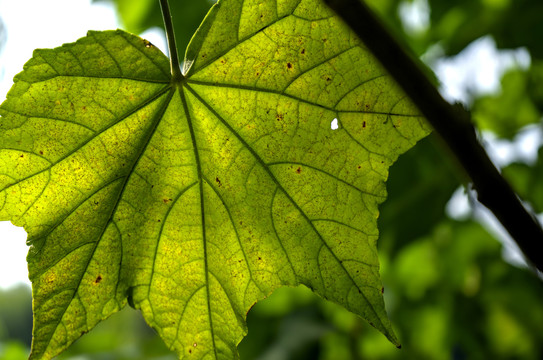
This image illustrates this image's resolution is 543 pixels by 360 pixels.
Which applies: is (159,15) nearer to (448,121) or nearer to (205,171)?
(205,171)

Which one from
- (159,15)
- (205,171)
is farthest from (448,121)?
(159,15)

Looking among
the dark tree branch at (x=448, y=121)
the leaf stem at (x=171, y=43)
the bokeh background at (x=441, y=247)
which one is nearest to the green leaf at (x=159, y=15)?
the bokeh background at (x=441, y=247)

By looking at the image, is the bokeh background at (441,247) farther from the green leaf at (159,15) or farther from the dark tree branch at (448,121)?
the dark tree branch at (448,121)

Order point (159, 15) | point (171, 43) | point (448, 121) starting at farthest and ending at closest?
point (159, 15) → point (171, 43) → point (448, 121)

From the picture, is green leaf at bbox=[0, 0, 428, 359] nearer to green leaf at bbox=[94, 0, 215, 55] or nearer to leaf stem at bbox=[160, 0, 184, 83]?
leaf stem at bbox=[160, 0, 184, 83]

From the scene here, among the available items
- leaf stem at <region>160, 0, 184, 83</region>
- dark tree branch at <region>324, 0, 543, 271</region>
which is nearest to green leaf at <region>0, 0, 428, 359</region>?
leaf stem at <region>160, 0, 184, 83</region>
